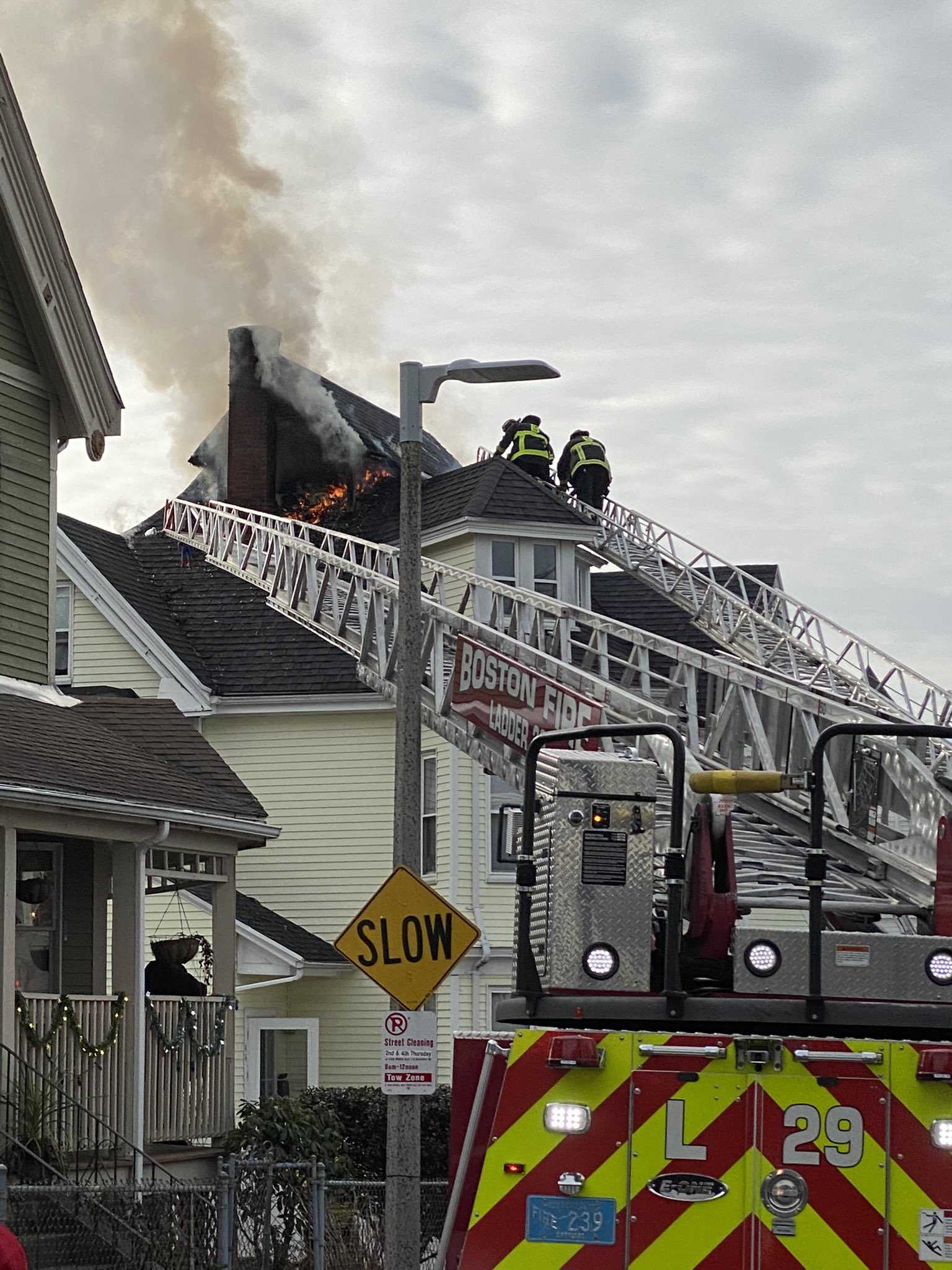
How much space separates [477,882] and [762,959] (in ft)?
63.2

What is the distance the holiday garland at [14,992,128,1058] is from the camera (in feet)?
45.4

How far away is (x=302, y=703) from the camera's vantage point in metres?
26.6

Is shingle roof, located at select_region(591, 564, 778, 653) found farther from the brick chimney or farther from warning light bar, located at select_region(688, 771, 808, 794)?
warning light bar, located at select_region(688, 771, 808, 794)

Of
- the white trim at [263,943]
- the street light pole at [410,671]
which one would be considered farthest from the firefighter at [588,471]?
the street light pole at [410,671]

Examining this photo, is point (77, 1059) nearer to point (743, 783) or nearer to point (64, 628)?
point (743, 783)

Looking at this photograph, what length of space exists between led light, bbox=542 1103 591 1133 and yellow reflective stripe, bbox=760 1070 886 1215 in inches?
21.9

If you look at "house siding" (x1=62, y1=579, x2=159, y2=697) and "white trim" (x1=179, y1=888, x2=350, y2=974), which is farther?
"house siding" (x1=62, y1=579, x2=159, y2=697)

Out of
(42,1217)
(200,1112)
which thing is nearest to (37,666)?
(200,1112)

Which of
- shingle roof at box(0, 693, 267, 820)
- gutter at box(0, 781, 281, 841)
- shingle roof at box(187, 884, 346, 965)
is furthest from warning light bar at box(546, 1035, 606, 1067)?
shingle roof at box(187, 884, 346, 965)

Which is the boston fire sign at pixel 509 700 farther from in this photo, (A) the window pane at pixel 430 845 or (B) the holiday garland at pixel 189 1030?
(A) the window pane at pixel 430 845

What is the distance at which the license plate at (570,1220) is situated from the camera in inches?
232

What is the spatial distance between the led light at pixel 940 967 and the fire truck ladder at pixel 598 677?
2727 millimetres

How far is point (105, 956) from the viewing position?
16.4 metres

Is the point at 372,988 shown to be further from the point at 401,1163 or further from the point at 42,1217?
the point at 401,1163
